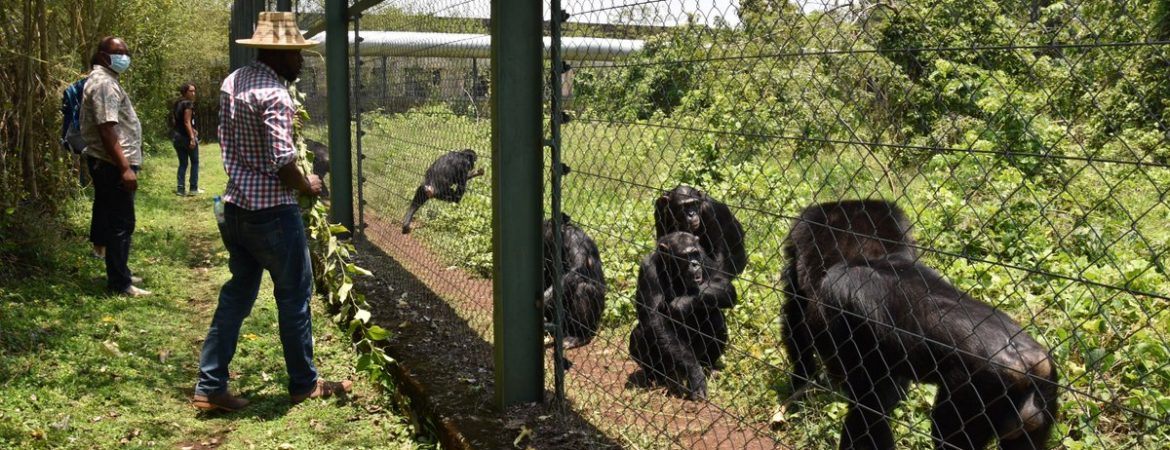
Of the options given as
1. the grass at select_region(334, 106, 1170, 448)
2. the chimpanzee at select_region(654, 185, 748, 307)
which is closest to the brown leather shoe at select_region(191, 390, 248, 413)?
the grass at select_region(334, 106, 1170, 448)

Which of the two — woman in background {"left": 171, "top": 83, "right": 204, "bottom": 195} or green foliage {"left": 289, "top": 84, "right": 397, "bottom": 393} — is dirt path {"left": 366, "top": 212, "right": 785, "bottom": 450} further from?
woman in background {"left": 171, "top": 83, "right": 204, "bottom": 195}

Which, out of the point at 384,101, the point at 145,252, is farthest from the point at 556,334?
the point at 145,252

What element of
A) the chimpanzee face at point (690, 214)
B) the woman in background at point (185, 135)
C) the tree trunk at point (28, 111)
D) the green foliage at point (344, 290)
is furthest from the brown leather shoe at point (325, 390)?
the woman in background at point (185, 135)

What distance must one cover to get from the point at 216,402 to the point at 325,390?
511 mm

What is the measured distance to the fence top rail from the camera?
313 centimetres

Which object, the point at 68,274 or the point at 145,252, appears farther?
the point at 145,252

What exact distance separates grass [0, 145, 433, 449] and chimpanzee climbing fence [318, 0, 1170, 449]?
89cm

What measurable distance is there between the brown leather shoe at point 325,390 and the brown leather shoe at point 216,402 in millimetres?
276

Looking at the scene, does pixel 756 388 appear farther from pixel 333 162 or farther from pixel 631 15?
pixel 333 162

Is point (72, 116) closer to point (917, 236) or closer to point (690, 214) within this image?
point (690, 214)

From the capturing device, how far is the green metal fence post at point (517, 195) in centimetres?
344

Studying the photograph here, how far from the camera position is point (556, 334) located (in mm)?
3645

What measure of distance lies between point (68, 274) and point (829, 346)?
574cm

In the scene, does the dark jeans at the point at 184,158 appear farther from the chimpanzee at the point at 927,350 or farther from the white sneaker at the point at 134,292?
the chimpanzee at the point at 927,350
